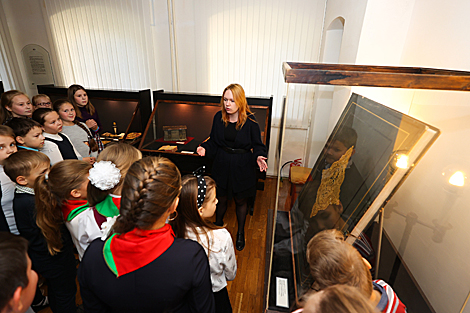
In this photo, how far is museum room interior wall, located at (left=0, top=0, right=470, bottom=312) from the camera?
128cm

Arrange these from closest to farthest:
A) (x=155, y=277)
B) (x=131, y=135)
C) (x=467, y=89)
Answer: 1. (x=155, y=277)
2. (x=467, y=89)
3. (x=131, y=135)

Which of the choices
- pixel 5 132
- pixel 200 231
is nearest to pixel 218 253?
pixel 200 231

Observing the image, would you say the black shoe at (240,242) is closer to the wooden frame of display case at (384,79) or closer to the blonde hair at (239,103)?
the blonde hair at (239,103)

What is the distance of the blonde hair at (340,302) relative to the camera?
56cm

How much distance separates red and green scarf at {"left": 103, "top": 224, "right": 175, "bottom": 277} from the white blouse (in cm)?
49

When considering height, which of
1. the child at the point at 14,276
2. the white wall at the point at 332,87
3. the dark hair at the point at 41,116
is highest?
the white wall at the point at 332,87

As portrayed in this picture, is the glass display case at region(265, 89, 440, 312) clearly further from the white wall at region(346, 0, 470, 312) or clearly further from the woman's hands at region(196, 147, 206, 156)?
the woman's hands at region(196, 147, 206, 156)

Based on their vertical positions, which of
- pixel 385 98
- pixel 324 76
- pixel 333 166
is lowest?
pixel 333 166

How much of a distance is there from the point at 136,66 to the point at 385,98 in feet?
15.9

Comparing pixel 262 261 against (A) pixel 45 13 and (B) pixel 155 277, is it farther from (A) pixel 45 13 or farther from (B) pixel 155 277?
(A) pixel 45 13

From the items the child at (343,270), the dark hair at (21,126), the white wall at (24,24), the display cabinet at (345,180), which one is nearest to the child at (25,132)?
the dark hair at (21,126)

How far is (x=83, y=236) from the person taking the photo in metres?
1.47

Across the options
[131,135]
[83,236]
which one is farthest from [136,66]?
[83,236]

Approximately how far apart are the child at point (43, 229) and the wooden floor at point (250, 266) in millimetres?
494
